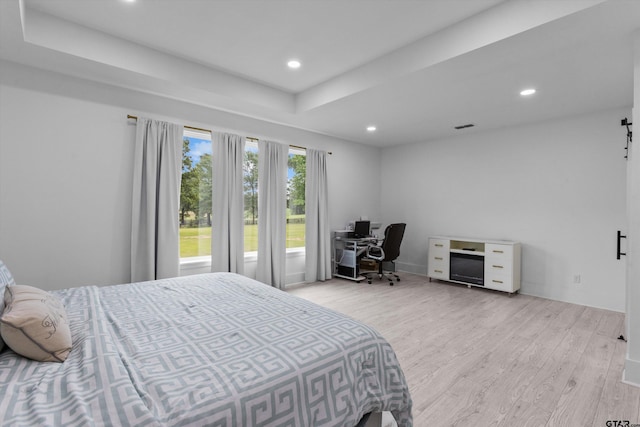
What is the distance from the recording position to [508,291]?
4.49 metres

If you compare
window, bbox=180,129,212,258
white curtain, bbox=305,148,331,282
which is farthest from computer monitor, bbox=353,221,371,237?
window, bbox=180,129,212,258

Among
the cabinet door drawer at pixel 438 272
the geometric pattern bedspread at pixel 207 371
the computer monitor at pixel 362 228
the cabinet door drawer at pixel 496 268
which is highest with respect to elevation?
the computer monitor at pixel 362 228

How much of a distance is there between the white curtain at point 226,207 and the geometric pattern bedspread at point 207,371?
83.1 inches

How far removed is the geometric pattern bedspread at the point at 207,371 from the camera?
38.8 inches

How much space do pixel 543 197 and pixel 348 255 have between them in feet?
10.4

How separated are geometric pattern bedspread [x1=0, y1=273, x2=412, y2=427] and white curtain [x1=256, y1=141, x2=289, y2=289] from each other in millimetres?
2587

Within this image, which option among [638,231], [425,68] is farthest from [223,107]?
[638,231]

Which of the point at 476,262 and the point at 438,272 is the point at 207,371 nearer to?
the point at 476,262

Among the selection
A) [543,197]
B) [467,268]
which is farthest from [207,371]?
[543,197]

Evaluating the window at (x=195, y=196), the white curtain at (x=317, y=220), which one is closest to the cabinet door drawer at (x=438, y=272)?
the white curtain at (x=317, y=220)

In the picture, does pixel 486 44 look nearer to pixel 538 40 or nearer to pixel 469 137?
pixel 538 40

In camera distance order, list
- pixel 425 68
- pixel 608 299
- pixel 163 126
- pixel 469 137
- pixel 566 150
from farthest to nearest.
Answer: pixel 469 137, pixel 566 150, pixel 608 299, pixel 163 126, pixel 425 68

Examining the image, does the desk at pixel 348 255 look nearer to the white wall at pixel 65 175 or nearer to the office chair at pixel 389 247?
the office chair at pixel 389 247

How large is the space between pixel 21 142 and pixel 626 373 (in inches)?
217
